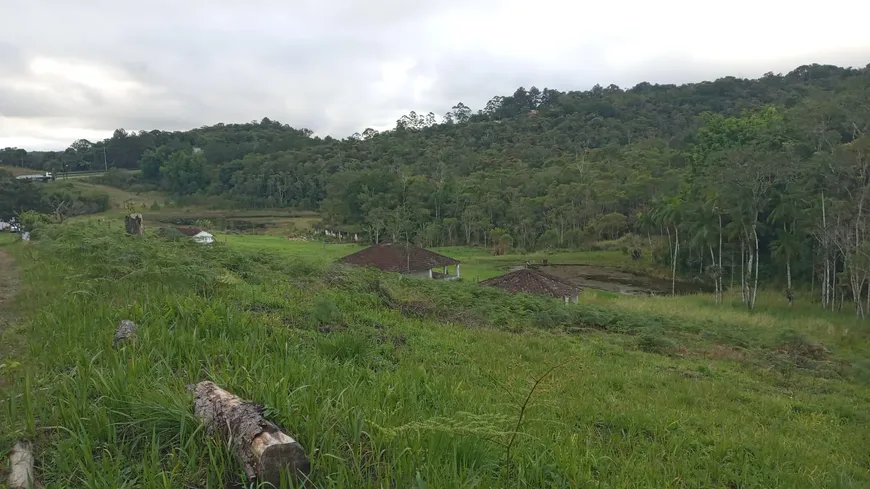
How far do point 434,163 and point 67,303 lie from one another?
276 feet

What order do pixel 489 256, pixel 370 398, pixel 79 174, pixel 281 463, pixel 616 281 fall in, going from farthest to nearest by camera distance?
pixel 79 174 < pixel 489 256 < pixel 616 281 < pixel 370 398 < pixel 281 463

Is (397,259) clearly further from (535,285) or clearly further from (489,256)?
(489,256)

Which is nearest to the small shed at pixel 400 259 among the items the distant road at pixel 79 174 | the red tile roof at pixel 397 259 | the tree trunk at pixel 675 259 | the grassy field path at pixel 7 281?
the red tile roof at pixel 397 259

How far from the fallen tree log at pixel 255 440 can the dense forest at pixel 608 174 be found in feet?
94.3

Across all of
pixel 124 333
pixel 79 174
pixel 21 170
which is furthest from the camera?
pixel 79 174

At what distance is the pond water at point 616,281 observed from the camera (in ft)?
128

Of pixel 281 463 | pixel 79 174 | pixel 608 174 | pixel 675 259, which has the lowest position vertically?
pixel 675 259

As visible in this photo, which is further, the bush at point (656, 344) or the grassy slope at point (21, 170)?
the grassy slope at point (21, 170)

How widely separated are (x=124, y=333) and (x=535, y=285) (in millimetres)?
23043

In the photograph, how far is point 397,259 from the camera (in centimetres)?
3219

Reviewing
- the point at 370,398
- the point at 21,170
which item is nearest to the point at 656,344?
the point at 370,398

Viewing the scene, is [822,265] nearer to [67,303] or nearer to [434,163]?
[67,303]

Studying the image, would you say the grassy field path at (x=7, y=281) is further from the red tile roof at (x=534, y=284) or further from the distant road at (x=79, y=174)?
the distant road at (x=79, y=174)

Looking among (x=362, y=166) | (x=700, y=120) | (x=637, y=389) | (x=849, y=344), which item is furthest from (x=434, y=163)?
(x=637, y=389)
